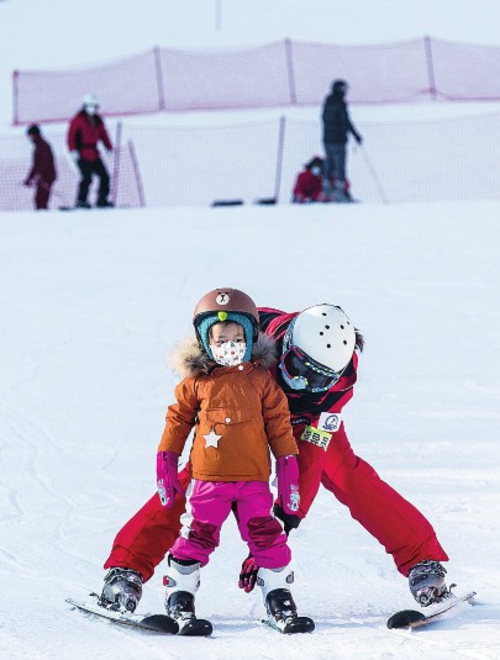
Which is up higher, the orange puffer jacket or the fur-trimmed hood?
the fur-trimmed hood

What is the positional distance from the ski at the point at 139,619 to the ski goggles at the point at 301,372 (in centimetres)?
97

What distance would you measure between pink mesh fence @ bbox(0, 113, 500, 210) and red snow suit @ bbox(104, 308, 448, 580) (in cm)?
1458

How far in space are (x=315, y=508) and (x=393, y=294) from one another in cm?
544

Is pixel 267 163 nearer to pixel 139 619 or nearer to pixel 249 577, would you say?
pixel 249 577

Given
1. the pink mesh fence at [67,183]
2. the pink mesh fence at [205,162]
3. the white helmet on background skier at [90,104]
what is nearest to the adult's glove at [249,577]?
the white helmet on background skier at [90,104]

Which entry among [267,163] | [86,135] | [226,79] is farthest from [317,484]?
[226,79]

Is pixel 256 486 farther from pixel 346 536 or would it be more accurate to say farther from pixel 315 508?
pixel 315 508

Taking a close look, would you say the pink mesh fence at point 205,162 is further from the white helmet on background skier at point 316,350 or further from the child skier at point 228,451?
the child skier at point 228,451

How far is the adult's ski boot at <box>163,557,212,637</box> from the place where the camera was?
4574 millimetres

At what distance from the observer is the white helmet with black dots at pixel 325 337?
4.78 m

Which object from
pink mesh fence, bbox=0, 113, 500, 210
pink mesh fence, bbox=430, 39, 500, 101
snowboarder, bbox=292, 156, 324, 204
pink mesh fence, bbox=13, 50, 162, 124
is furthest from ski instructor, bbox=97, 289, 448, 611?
pink mesh fence, bbox=430, 39, 500, 101

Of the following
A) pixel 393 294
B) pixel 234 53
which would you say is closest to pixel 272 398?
pixel 393 294

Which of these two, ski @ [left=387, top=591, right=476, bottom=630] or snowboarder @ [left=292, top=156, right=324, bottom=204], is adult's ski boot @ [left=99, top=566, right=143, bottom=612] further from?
snowboarder @ [left=292, top=156, right=324, bottom=204]

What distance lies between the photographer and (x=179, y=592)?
4.61m
